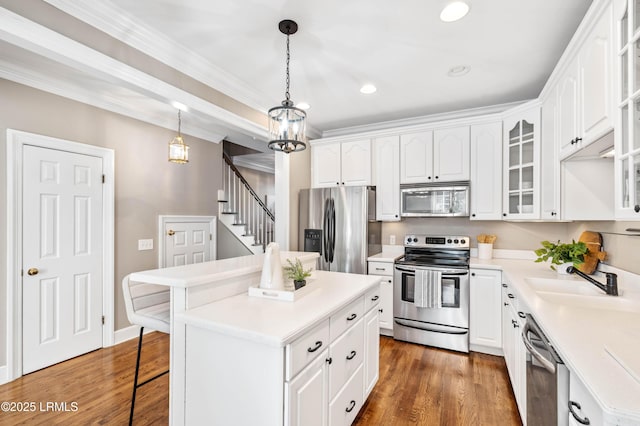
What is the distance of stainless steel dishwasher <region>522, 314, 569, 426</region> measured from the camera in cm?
118

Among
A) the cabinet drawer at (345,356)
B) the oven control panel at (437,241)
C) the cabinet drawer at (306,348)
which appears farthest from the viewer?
the oven control panel at (437,241)

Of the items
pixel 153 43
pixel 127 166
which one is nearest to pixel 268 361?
pixel 153 43

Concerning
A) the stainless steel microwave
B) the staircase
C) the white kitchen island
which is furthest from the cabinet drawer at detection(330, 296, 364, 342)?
the staircase

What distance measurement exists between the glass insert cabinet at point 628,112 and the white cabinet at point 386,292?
95.2 inches

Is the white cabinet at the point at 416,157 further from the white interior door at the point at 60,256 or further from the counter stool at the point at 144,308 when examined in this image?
the white interior door at the point at 60,256

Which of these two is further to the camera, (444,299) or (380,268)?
(380,268)

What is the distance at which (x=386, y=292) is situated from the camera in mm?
3609

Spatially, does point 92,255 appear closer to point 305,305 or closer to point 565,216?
point 305,305

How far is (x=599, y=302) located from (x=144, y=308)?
9.31 feet

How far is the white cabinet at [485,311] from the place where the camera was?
10.1ft

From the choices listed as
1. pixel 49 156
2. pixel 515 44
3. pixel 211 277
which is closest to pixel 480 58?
pixel 515 44

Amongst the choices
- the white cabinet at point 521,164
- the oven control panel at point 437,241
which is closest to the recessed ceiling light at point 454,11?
the white cabinet at point 521,164

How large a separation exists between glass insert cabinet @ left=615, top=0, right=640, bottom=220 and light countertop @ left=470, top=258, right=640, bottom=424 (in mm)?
510

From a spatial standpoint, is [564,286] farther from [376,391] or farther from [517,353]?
[376,391]
